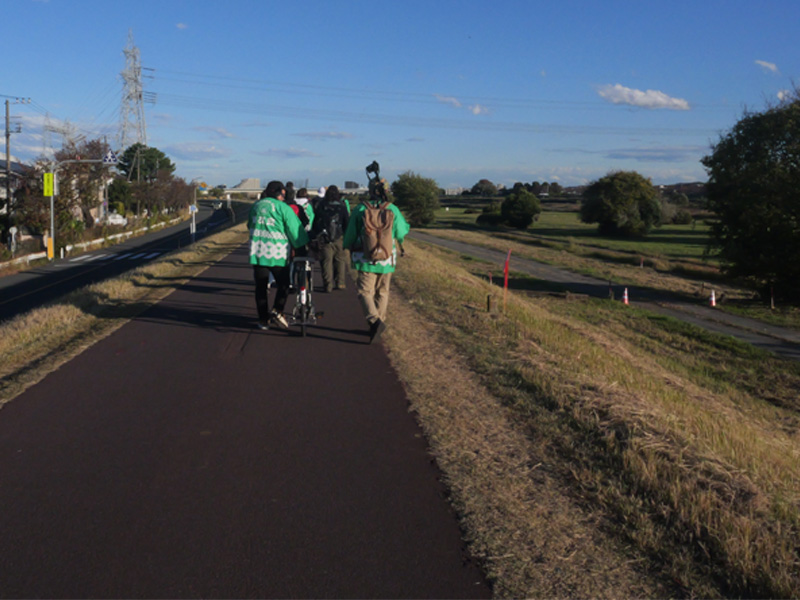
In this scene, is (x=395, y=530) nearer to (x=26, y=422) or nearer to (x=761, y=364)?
(x=26, y=422)

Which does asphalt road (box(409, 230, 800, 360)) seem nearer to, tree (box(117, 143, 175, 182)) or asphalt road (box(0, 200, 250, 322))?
asphalt road (box(0, 200, 250, 322))

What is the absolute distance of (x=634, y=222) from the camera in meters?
75.7

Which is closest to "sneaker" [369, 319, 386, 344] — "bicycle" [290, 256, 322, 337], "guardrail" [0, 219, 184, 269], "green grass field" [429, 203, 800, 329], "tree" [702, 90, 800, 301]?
"bicycle" [290, 256, 322, 337]

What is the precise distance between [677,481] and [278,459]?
2.61 meters

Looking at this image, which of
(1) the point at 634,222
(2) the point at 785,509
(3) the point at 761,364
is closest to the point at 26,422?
(2) the point at 785,509

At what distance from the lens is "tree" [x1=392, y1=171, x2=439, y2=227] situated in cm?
8825

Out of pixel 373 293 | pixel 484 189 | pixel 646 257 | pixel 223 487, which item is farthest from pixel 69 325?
pixel 484 189

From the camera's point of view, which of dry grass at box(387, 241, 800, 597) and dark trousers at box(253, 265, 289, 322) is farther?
dark trousers at box(253, 265, 289, 322)

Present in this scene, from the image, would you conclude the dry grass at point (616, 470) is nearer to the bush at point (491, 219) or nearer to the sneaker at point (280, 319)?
the sneaker at point (280, 319)

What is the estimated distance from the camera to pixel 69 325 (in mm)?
10727

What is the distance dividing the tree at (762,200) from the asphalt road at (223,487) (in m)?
27.4

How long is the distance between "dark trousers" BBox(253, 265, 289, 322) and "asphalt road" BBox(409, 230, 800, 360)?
15.2 m

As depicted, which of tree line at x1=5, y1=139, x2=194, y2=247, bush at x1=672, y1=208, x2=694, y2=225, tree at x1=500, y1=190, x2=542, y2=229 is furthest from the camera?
bush at x1=672, y1=208, x2=694, y2=225

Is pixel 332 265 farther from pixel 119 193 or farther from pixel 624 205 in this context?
pixel 119 193
